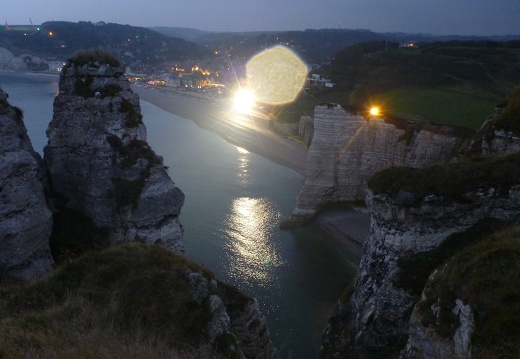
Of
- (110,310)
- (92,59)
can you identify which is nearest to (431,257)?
(110,310)

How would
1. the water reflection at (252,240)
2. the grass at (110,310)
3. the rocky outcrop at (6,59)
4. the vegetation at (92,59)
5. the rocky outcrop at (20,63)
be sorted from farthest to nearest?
the rocky outcrop at (6,59)
the rocky outcrop at (20,63)
the water reflection at (252,240)
the vegetation at (92,59)
the grass at (110,310)

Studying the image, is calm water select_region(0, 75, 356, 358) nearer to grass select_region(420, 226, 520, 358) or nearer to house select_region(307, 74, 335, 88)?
grass select_region(420, 226, 520, 358)

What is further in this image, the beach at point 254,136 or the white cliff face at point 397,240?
the beach at point 254,136

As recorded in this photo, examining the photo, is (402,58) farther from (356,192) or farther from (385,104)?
(356,192)

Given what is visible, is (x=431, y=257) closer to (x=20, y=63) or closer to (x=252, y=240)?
(x=252, y=240)

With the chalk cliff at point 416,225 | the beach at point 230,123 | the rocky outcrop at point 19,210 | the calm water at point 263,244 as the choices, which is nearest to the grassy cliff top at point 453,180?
the chalk cliff at point 416,225

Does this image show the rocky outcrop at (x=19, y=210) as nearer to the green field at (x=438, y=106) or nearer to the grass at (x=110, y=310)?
the grass at (x=110, y=310)
